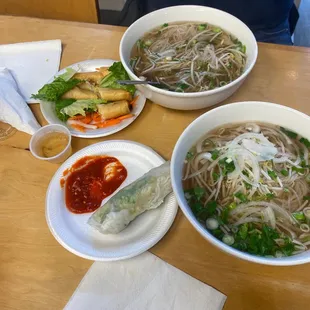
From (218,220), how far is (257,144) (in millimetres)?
248

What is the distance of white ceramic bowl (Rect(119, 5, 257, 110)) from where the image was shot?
1038 millimetres

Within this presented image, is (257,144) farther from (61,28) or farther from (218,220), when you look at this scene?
(61,28)

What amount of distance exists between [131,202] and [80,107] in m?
0.46

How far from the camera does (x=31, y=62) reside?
4.74 ft

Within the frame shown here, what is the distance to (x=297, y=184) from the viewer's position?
871 millimetres

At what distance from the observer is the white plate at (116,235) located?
2.93 feet

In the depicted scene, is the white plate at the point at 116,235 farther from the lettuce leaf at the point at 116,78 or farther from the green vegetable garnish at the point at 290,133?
the green vegetable garnish at the point at 290,133

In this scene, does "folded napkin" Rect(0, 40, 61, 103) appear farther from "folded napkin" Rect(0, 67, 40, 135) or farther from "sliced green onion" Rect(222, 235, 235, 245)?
"sliced green onion" Rect(222, 235, 235, 245)

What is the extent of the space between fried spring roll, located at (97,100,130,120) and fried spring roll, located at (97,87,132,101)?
0.03 metres

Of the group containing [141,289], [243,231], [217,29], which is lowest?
[141,289]

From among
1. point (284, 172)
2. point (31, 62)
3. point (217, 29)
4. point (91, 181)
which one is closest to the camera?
point (284, 172)

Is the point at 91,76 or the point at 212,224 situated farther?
the point at 91,76

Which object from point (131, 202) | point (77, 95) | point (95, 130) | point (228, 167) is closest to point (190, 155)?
point (228, 167)

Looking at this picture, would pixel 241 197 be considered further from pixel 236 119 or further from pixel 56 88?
pixel 56 88
